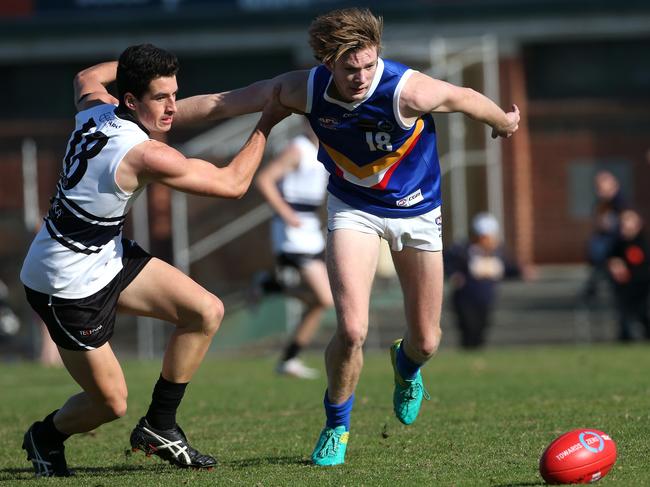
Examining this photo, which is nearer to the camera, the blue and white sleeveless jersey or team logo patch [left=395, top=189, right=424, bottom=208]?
the blue and white sleeveless jersey

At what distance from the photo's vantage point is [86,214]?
18.8 feet

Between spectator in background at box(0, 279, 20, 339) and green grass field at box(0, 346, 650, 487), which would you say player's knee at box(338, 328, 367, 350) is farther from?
spectator in background at box(0, 279, 20, 339)

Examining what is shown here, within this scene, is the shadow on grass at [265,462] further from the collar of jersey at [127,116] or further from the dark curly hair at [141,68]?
the dark curly hair at [141,68]

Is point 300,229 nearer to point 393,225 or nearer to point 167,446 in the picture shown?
Result: point 393,225

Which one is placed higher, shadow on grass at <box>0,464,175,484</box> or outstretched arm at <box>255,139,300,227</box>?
outstretched arm at <box>255,139,300,227</box>

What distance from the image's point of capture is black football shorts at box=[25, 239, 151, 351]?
582 centimetres

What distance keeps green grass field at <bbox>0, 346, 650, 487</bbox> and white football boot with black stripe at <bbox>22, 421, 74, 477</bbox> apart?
0.10 m

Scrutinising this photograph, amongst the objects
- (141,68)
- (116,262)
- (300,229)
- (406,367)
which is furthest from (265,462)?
(300,229)

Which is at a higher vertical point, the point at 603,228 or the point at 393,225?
the point at 393,225

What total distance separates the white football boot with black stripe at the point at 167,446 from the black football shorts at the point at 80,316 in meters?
0.56

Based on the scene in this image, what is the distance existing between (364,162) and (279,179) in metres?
5.81

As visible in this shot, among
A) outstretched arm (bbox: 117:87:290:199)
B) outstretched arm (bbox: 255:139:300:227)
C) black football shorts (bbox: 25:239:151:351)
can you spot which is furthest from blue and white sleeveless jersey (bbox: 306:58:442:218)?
outstretched arm (bbox: 255:139:300:227)

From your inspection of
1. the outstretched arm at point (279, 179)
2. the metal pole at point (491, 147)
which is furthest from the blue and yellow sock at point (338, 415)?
the metal pole at point (491, 147)

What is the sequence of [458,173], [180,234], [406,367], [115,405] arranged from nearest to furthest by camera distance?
[115,405], [406,367], [180,234], [458,173]
